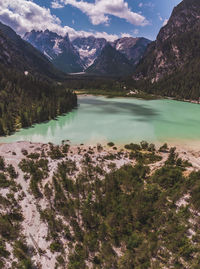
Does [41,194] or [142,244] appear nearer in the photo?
[142,244]

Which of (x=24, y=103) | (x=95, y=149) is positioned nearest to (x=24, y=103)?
(x=24, y=103)

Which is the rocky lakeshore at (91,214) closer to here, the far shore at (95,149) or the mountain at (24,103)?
the far shore at (95,149)

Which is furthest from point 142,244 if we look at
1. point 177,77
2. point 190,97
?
point 177,77

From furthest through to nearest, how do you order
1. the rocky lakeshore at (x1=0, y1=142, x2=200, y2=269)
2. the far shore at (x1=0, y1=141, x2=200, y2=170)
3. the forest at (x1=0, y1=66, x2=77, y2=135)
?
1. the forest at (x1=0, y1=66, x2=77, y2=135)
2. the far shore at (x1=0, y1=141, x2=200, y2=170)
3. the rocky lakeshore at (x1=0, y1=142, x2=200, y2=269)

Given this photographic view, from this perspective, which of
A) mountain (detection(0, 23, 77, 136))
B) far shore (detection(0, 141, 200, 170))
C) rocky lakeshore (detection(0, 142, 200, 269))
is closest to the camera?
rocky lakeshore (detection(0, 142, 200, 269))

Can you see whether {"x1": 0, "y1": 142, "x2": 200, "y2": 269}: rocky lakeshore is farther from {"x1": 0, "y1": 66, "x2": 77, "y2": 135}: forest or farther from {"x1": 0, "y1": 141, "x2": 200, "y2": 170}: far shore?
{"x1": 0, "y1": 66, "x2": 77, "y2": 135}: forest

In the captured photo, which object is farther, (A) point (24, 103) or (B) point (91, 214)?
(A) point (24, 103)

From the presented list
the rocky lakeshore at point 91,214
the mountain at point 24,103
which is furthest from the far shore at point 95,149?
the mountain at point 24,103

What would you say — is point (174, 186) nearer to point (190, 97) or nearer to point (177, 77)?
point (190, 97)

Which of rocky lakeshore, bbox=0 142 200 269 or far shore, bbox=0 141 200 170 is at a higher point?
far shore, bbox=0 141 200 170

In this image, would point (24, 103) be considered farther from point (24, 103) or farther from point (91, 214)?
point (91, 214)

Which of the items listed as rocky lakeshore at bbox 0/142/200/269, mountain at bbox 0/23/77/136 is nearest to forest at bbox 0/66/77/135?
mountain at bbox 0/23/77/136
